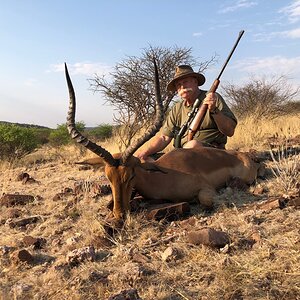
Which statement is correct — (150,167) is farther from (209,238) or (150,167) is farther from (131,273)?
(131,273)

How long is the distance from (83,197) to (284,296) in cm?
352

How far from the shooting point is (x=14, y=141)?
13.2 m

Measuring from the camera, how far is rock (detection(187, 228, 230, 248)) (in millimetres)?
3369

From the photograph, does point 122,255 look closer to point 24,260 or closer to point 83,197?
point 24,260

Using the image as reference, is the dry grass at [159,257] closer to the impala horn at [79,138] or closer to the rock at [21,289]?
the rock at [21,289]

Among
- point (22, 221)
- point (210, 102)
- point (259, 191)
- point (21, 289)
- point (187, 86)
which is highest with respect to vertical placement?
point (187, 86)

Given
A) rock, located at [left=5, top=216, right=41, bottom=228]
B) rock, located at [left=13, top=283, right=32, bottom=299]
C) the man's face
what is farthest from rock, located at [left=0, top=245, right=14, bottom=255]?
the man's face

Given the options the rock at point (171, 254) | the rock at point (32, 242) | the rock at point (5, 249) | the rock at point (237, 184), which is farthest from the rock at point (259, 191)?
the rock at point (5, 249)

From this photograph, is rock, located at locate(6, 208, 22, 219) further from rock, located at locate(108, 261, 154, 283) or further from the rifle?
the rifle

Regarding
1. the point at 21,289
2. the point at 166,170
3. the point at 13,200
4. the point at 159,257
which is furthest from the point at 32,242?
the point at 166,170

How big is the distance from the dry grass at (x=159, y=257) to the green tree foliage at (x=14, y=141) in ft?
26.4

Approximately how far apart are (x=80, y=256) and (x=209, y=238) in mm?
1106

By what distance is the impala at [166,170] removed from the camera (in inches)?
174

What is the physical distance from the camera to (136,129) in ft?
38.2
